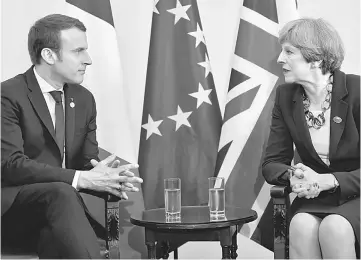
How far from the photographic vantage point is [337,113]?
9.48ft

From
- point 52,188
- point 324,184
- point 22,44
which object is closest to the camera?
point 52,188

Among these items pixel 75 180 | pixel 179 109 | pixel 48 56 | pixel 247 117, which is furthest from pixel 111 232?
pixel 247 117

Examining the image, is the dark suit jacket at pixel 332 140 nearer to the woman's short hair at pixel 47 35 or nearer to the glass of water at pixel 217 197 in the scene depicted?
the glass of water at pixel 217 197

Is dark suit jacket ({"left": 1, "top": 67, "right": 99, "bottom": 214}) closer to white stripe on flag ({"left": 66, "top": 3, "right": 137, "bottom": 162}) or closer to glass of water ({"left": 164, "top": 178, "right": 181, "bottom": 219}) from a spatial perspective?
white stripe on flag ({"left": 66, "top": 3, "right": 137, "bottom": 162})

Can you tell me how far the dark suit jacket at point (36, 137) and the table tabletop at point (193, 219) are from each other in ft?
1.37

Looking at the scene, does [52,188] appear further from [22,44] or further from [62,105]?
[22,44]

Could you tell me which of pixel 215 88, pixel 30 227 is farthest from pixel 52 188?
pixel 215 88

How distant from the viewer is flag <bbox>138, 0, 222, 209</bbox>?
359 cm

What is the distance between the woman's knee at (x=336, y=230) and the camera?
253 cm

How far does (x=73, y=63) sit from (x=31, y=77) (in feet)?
0.79

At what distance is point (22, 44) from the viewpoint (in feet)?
12.5

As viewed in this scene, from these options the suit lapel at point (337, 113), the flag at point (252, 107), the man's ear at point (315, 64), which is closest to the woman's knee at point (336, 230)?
the suit lapel at point (337, 113)

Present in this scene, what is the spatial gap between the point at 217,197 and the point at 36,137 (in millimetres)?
938

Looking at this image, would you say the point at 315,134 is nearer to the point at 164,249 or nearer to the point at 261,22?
the point at 261,22
